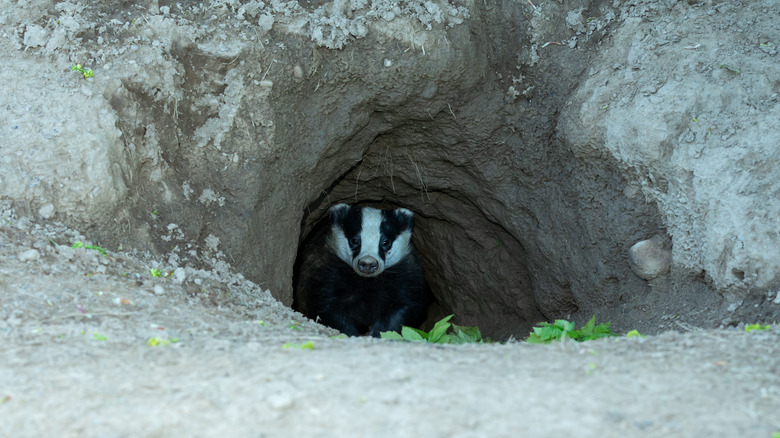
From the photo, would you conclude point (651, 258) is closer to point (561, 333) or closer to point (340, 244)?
point (561, 333)

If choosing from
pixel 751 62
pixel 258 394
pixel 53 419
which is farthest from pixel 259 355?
pixel 751 62

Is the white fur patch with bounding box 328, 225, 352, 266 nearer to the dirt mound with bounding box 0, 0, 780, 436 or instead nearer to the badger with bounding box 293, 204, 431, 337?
the badger with bounding box 293, 204, 431, 337

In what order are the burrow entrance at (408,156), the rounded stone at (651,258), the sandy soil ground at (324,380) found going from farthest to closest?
the rounded stone at (651,258), the burrow entrance at (408,156), the sandy soil ground at (324,380)

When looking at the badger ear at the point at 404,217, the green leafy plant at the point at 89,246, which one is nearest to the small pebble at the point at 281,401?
the green leafy plant at the point at 89,246

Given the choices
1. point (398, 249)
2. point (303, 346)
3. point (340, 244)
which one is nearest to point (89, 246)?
point (303, 346)

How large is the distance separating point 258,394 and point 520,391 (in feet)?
2.35

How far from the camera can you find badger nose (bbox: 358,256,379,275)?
210 inches

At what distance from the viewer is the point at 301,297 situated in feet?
20.5

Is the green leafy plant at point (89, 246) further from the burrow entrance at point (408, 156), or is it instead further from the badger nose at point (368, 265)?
the badger nose at point (368, 265)

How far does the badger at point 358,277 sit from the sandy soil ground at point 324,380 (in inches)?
135

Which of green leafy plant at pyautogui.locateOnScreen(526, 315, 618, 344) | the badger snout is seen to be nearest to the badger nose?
the badger snout

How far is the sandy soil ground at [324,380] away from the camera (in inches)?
61.9

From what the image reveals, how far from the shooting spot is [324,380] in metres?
1.79

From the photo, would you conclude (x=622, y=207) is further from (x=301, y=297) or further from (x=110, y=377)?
(x=301, y=297)
